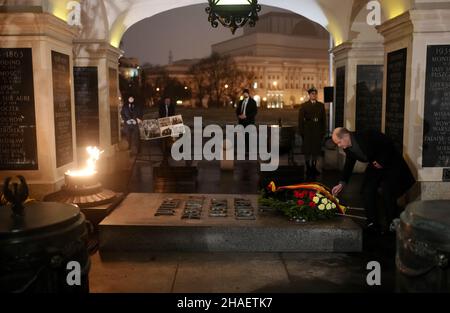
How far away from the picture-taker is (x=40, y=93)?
8.33 metres

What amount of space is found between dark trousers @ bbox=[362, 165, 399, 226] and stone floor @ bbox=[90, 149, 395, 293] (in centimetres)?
38

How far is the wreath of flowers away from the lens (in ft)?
20.6

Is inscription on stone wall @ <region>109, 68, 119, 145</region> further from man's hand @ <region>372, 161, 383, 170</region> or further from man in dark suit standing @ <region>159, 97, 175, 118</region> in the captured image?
man's hand @ <region>372, 161, 383, 170</region>

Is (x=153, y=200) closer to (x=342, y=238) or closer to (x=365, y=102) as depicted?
(x=342, y=238)

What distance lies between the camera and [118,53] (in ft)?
46.1

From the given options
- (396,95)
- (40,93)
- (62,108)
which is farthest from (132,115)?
(396,95)

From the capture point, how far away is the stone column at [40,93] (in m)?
8.16

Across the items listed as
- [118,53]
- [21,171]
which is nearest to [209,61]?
[118,53]

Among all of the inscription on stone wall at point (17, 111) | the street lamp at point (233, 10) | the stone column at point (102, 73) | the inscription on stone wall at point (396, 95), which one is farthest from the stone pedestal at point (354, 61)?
the inscription on stone wall at point (17, 111)

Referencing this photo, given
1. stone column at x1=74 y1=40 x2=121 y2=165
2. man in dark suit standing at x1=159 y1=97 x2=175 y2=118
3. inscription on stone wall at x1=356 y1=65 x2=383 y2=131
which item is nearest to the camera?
inscription on stone wall at x1=356 y1=65 x2=383 y2=131

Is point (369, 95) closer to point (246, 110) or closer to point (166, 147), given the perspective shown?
point (246, 110)

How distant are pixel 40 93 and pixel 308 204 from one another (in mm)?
4809

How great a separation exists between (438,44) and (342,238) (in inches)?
155

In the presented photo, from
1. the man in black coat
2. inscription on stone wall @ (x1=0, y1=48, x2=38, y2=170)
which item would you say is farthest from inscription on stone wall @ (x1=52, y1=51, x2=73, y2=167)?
the man in black coat
